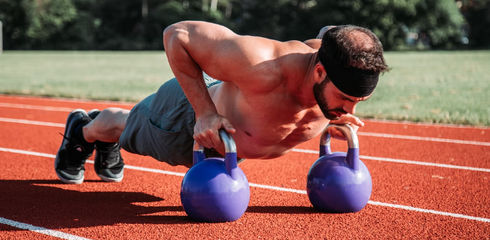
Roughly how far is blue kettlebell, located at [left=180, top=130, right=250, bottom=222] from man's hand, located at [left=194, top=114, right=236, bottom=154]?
0.12ft

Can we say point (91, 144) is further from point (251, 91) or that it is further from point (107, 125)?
point (251, 91)

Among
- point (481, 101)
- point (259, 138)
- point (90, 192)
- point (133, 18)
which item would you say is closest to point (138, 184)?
point (90, 192)

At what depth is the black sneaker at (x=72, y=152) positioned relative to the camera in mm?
4504

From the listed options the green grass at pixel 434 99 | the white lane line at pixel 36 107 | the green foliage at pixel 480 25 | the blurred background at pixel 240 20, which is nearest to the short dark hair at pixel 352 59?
the green grass at pixel 434 99

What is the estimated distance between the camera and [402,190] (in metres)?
4.47

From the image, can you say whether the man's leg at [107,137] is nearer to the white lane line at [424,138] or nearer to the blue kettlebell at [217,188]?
the blue kettlebell at [217,188]

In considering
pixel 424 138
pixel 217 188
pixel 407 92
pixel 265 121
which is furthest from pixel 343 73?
pixel 407 92

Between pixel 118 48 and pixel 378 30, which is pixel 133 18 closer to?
pixel 118 48

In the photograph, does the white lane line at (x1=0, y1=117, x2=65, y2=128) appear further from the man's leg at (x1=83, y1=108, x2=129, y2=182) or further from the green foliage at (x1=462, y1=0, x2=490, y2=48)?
the green foliage at (x1=462, y1=0, x2=490, y2=48)

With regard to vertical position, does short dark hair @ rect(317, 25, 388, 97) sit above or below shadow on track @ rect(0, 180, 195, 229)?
above

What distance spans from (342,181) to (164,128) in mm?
1287

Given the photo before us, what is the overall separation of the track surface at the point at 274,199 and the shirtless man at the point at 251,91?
485 millimetres

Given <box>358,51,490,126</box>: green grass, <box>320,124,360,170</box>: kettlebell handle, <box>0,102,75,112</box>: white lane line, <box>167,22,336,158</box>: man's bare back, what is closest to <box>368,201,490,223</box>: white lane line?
<box>320,124,360,170</box>: kettlebell handle

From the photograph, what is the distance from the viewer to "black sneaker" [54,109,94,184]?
14.8ft
